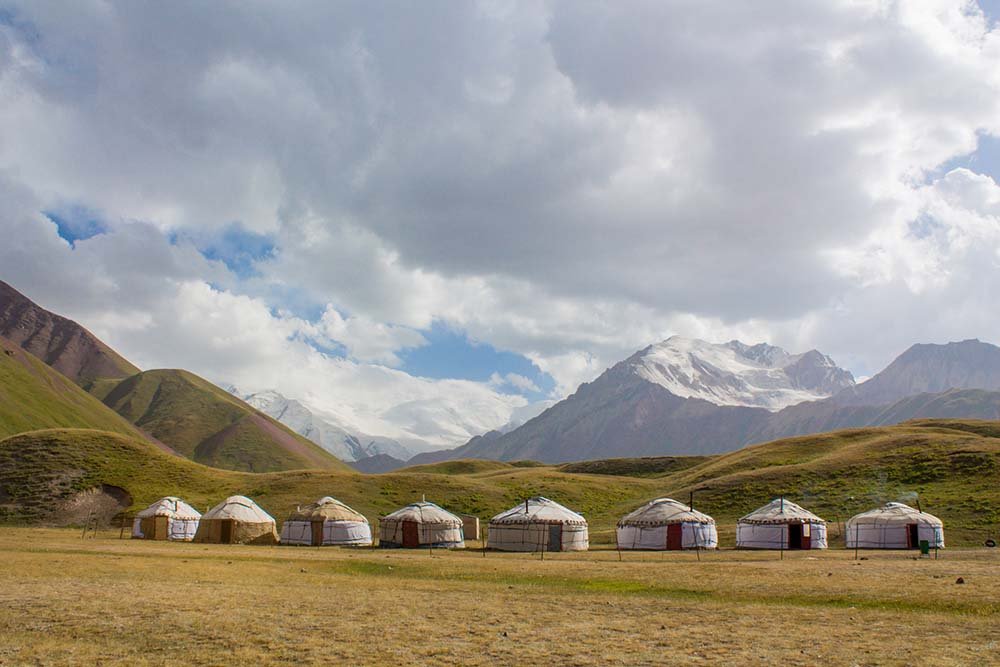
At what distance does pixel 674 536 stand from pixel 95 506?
185ft

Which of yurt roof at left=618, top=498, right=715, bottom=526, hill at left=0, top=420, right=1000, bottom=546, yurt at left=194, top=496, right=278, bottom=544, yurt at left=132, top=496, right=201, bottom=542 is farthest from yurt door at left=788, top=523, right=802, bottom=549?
yurt at left=132, top=496, right=201, bottom=542

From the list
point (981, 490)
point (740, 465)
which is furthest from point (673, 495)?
point (981, 490)

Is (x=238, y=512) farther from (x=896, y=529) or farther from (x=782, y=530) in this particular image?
(x=896, y=529)

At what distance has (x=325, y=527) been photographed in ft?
167

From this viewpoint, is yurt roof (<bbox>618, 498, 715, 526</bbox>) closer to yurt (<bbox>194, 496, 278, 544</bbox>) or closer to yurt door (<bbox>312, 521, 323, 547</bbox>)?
yurt door (<bbox>312, 521, 323, 547</bbox>)

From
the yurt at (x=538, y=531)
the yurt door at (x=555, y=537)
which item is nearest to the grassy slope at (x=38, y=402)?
the yurt at (x=538, y=531)

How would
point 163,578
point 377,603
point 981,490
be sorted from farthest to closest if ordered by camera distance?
point 981,490 → point 163,578 → point 377,603

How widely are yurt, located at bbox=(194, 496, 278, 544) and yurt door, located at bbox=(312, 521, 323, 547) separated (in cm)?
448

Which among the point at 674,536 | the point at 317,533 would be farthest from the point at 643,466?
the point at 317,533

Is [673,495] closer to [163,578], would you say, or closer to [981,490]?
[981,490]

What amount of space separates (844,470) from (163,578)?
62.8 m

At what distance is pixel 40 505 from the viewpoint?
70.1 m

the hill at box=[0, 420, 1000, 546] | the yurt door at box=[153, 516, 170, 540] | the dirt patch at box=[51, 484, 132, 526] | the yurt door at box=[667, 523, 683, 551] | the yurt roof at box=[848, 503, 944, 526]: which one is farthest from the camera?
the dirt patch at box=[51, 484, 132, 526]

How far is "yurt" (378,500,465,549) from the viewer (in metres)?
48.3
